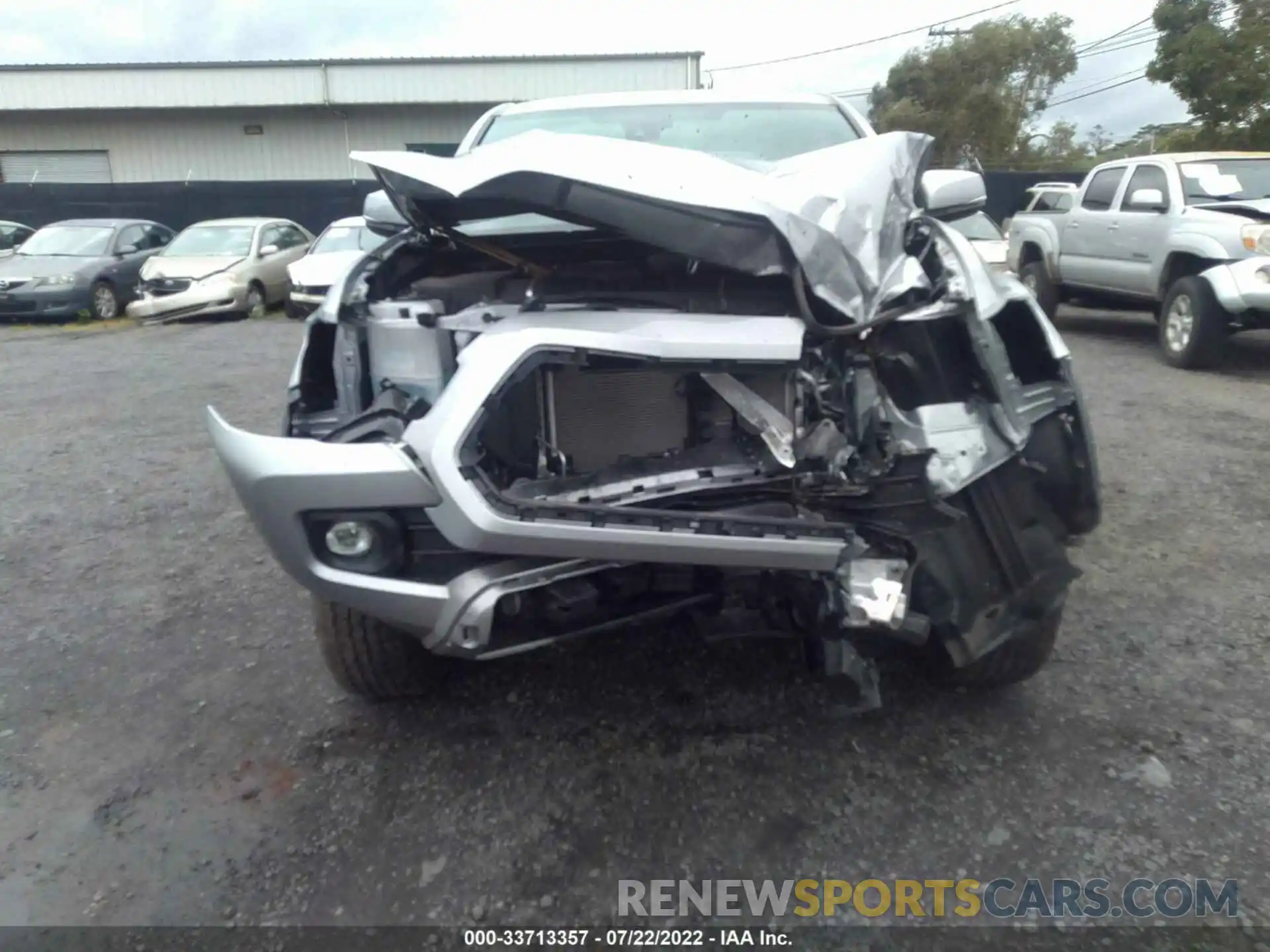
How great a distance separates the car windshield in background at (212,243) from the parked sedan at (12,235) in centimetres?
443

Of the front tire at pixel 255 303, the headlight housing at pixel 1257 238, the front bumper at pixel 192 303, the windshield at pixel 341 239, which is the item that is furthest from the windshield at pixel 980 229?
the front bumper at pixel 192 303

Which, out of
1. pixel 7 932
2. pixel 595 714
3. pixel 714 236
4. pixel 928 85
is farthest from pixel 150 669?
pixel 928 85

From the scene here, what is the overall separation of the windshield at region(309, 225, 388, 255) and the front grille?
5.49 feet

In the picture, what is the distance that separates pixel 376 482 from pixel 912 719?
178 centimetres

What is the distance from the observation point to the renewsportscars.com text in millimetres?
2311

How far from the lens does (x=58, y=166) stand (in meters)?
24.9

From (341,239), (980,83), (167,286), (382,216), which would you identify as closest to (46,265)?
(167,286)

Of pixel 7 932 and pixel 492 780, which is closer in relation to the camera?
pixel 7 932

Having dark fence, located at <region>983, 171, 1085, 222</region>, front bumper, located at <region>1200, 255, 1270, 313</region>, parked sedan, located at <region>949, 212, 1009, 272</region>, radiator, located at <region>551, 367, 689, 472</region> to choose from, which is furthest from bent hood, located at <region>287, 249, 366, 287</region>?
dark fence, located at <region>983, 171, 1085, 222</region>

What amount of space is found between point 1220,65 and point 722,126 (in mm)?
17852

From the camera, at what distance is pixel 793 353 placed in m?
2.43

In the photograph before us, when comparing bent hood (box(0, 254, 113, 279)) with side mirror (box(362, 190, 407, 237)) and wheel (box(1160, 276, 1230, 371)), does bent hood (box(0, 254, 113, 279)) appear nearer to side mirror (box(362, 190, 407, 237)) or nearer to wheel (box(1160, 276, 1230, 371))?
side mirror (box(362, 190, 407, 237))

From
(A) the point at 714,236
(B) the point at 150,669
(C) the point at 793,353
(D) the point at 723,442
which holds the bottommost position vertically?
(B) the point at 150,669

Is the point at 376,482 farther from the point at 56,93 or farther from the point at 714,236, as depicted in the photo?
the point at 56,93
